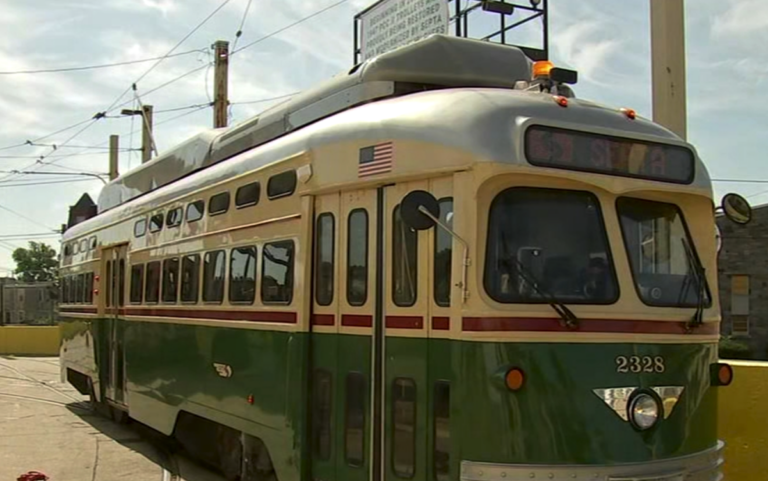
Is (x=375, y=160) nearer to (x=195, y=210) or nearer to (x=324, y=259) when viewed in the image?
(x=324, y=259)

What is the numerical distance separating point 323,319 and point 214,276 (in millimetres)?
1992

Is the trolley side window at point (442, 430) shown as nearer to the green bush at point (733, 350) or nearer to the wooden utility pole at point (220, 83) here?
the wooden utility pole at point (220, 83)

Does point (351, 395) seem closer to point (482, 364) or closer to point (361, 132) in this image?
point (482, 364)

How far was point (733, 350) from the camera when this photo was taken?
21141 mm

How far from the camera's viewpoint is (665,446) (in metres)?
5.00

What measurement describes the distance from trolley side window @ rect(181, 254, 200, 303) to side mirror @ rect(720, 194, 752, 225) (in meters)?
4.42

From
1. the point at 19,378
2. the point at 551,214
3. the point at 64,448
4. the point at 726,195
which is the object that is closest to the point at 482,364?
the point at 551,214

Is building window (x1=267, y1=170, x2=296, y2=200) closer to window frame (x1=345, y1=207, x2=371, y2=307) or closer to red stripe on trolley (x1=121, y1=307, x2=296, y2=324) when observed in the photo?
window frame (x1=345, y1=207, x2=371, y2=307)

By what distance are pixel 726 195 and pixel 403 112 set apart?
2404mm

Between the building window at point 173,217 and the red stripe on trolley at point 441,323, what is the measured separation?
4259 millimetres

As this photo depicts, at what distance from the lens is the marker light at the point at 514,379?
4.70 metres

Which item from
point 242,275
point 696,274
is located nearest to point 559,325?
point 696,274

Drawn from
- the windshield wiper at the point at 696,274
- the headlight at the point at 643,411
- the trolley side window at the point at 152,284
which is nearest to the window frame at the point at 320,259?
the headlight at the point at 643,411

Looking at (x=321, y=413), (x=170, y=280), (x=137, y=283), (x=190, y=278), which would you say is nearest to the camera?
(x=321, y=413)
